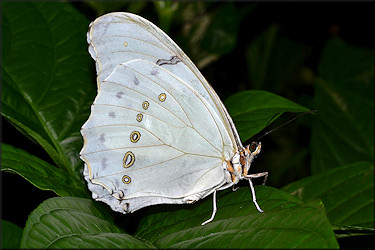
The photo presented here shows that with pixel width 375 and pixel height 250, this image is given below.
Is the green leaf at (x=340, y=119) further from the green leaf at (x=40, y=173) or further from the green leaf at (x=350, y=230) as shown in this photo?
the green leaf at (x=40, y=173)

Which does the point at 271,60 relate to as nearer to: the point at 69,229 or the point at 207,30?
the point at 207,30

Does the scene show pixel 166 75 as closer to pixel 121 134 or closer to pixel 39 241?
pixel 121 134

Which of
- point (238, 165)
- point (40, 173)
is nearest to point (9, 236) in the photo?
point (40, 173)

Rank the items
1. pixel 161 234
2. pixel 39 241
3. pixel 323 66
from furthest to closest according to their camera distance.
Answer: pixel 323 66 < pixel 161 234 < pixel 39 241

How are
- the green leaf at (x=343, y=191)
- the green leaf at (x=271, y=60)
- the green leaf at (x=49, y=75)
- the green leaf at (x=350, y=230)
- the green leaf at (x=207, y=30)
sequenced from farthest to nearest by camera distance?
the green leaf at (x=271, y=60), the green leaf at (x=207, y=30), the green leaf at (x=343, y=191), the green leaf at (x=49, y=75), the green leaf at (x=350, y=230)

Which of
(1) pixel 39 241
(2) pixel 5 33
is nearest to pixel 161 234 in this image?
(1) pixel 39 241

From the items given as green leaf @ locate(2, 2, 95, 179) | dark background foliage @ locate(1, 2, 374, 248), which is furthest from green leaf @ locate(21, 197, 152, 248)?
dark background foliage @ locate(1, 2, 374, 248)

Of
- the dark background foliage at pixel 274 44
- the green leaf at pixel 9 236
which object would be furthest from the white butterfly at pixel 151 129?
the dark background foliage at pixel 274 44
